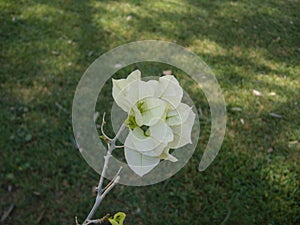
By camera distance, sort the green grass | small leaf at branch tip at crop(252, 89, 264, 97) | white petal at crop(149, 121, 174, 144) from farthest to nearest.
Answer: small leaf at branch tip at crop(252, 89, 264, 97), the green grass, white petal at crop(149, 121, 174, 144)

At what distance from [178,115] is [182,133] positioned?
23 millimetres

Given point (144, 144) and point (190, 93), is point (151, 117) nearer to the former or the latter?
point (144, 144)

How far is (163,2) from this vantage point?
3777mm

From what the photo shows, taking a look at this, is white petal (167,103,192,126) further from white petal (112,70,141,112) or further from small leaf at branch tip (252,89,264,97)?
small leaf at branch tip (252,89,264,97)

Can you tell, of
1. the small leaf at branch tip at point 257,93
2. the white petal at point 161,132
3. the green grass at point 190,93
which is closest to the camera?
the white petal at point 161,132

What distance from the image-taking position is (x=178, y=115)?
0.45 m

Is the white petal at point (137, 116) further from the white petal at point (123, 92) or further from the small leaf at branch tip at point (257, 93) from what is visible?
the small leaf at branch tip at point (257, 93)

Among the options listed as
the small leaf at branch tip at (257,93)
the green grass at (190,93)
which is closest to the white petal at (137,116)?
the green grass at (190,93)

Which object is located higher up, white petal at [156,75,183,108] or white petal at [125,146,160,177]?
white petal at [156,75,183,108]

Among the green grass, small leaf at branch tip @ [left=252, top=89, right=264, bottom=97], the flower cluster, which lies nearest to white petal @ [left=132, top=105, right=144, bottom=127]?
the flower cluster

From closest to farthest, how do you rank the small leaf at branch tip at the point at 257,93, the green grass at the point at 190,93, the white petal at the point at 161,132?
the white petal at the point at 161,132 → the green grass at the point at 190,93 → the small leaf at branch tip at the point at 257,93

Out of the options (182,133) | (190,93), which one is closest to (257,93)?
(190,93)

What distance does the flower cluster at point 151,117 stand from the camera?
43 centimetres

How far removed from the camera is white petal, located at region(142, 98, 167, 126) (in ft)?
1.42
